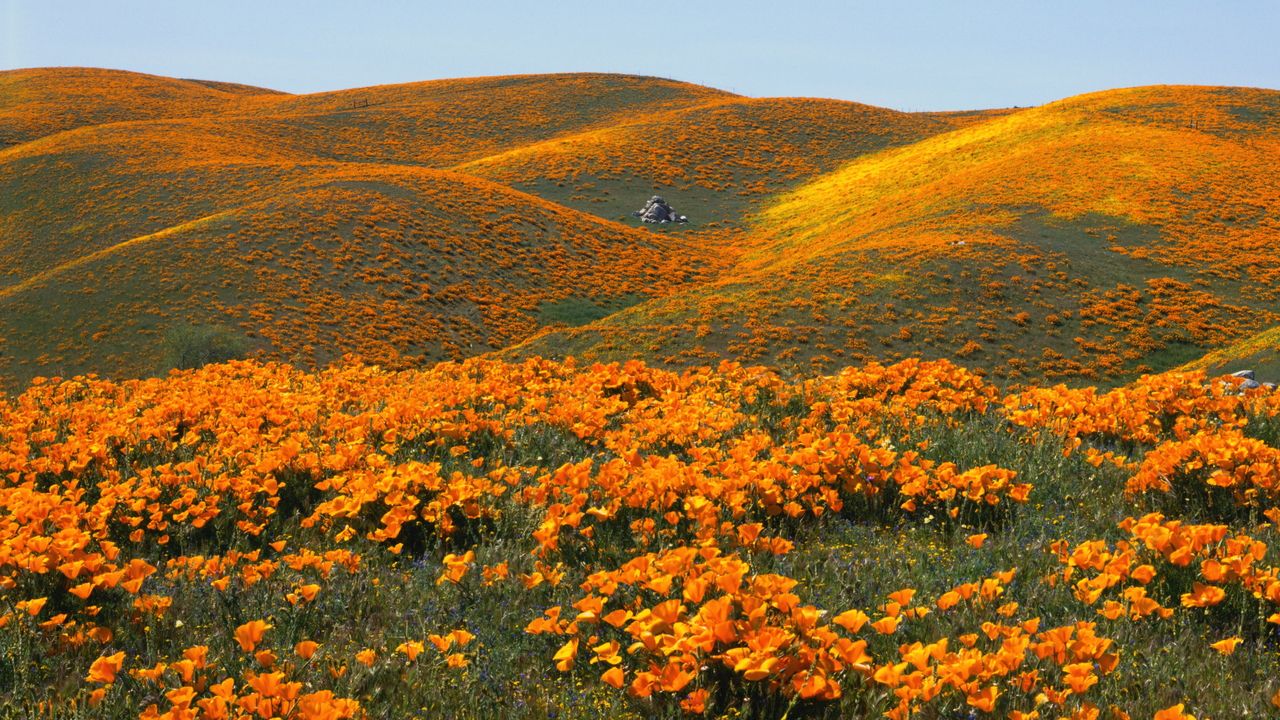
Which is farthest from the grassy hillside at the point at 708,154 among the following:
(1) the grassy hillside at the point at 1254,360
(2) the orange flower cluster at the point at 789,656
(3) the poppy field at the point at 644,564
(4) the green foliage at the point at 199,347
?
(2) the orange flower cluster at the point at 789,656

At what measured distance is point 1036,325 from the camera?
28.8 metres

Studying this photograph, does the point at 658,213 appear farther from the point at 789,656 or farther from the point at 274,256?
the point at 789,656

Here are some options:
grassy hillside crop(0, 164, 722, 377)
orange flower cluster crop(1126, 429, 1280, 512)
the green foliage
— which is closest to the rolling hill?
grassy hillside crop(0, 164, 722, 377)

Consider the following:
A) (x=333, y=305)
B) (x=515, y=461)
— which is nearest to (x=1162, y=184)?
(x=333, y=305)

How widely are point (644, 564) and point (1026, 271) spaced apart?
33.3m

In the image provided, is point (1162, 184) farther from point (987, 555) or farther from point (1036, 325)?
point (987, 555)

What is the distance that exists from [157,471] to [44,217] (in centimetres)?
5105

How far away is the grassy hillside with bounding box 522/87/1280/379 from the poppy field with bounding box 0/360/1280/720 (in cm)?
1877

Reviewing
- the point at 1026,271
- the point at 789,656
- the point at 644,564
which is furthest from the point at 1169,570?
the point at 1026,271

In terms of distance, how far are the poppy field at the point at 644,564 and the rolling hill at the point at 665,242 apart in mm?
16312

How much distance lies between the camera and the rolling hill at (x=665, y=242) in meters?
28.4

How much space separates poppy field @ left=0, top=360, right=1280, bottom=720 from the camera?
3.17m

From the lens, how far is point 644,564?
3.74 meters

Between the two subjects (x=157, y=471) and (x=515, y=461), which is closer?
(x=157, y=471)
